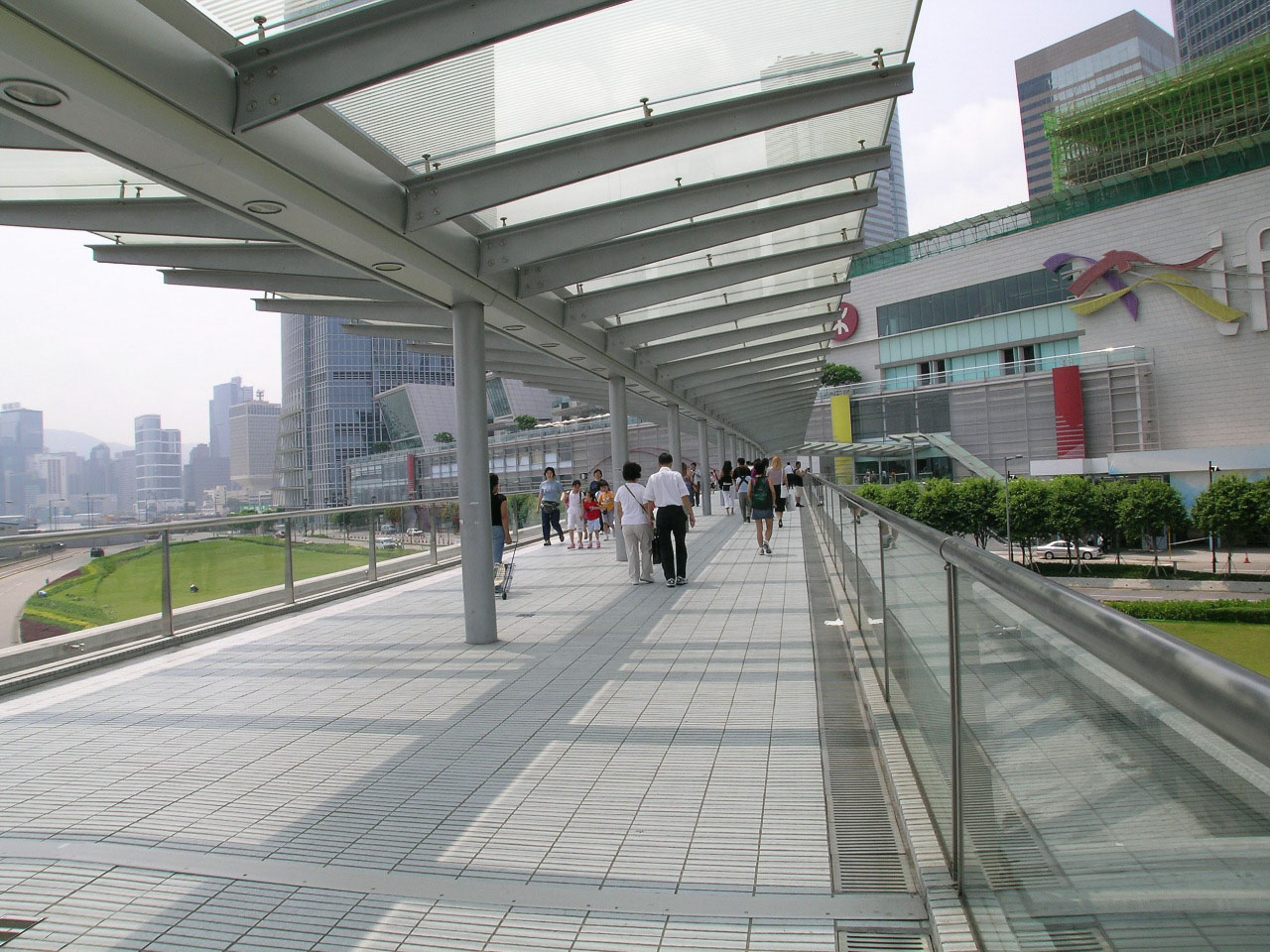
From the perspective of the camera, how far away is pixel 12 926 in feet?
9.47

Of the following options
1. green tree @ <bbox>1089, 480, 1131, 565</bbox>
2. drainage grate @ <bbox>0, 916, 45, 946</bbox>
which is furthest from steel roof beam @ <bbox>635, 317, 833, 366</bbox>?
green tree @ <bbox>1089, 480, 1131, 565</bbox>

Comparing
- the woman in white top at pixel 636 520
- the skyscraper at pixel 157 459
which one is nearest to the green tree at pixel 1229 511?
the woman in white top at pixel 636 520

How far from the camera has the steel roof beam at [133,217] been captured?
5953 mm

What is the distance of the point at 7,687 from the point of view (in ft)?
20.8

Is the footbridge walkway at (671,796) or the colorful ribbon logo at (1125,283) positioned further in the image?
the colorful ribbon logo at (1125,283)

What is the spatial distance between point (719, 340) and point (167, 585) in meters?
8.57

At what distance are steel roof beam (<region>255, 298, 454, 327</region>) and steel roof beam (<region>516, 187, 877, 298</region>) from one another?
5.27ft

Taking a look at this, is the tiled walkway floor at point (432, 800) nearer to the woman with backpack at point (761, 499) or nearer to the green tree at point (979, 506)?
the woman with backpack at point (761, 499)

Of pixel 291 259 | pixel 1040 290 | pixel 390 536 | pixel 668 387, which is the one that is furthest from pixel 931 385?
pixel 291 259

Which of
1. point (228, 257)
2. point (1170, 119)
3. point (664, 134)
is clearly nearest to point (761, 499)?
point (664, 134)

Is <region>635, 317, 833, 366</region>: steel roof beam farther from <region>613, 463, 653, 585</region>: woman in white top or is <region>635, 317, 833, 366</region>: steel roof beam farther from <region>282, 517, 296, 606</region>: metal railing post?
<region>282, 517, 296, 606</region>: metal railing post

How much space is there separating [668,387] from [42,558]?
10.9 meters

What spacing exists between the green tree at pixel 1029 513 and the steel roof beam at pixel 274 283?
41864 mm

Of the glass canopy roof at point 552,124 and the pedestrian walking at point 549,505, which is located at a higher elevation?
the glass canopy roof at point 552,124
